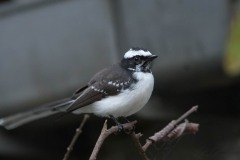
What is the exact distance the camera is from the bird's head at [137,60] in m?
3.43

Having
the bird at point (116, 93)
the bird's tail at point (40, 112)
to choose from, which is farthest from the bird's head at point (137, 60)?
the bird's tail at point (40, 112)

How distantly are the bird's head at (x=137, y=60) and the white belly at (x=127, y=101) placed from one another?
49mm

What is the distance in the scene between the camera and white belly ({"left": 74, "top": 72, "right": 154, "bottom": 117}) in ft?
10.8

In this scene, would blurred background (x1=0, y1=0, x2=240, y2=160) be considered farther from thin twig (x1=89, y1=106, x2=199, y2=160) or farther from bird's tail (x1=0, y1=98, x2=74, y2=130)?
thin twig (x1=89, y1=106, x2=199, y2=160)

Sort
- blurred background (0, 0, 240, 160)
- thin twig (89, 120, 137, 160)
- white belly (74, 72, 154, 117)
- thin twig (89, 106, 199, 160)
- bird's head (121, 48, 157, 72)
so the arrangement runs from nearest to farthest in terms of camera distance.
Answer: thin twig (89, 120, 137, 160) < thin twig (89, 106, 199, 160) < white belly (74, 72, 154, 117) < bird's head (121, 48, 157, 72) < blurred background (0, 0, 240, 160)

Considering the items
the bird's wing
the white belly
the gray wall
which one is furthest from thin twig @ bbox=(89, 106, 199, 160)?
the gray wall

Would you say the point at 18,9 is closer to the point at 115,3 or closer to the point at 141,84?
the point at 115,3

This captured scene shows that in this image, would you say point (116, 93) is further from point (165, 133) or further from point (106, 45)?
point (106, 45)

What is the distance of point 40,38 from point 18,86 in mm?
420

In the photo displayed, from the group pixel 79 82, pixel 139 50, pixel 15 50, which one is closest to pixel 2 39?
pixel 15 50

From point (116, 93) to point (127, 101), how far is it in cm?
11

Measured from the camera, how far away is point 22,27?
570 centimetres

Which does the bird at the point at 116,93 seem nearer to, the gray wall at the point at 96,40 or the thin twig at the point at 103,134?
the thin twig at the point at 103,134

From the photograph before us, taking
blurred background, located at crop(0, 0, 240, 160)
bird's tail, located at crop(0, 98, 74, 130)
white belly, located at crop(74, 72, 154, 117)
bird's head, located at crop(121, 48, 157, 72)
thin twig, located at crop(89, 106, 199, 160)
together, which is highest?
thin twig, located at crop(89, 106, 199, 160)
